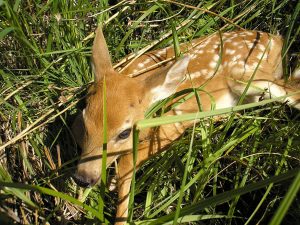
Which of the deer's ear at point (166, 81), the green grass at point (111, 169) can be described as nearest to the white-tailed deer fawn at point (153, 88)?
the deer's ear at point (166, 81)

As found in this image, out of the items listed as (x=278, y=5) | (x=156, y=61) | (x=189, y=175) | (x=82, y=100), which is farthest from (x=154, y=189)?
(x=278, y=5)

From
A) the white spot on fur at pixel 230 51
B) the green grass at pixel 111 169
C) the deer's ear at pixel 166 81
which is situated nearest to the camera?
the deer's ear at pixel 166 81

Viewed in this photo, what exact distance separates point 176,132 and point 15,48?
135cm

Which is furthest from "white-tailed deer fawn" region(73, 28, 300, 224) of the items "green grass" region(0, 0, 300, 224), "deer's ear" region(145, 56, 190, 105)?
"green grass" region(0, 0, 300, 224)

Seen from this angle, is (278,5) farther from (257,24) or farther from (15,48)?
(15,48)

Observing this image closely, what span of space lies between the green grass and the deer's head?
0.15 metres

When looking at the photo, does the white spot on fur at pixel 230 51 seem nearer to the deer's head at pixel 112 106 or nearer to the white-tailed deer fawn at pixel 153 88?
the white-tailed deer fawn at pixel 153 88

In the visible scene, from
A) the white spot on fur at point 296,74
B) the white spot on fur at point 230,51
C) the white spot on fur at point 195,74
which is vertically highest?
the white spot on fur at point 230,51

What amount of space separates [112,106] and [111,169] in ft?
2.83

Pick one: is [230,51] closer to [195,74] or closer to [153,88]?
[195,74]

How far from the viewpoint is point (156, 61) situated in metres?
3.36

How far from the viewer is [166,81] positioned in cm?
266

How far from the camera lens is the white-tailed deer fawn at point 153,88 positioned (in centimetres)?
244

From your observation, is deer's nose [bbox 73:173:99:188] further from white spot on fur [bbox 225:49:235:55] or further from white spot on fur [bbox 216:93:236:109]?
white spot on fur [bbox 225:49:235:55]
